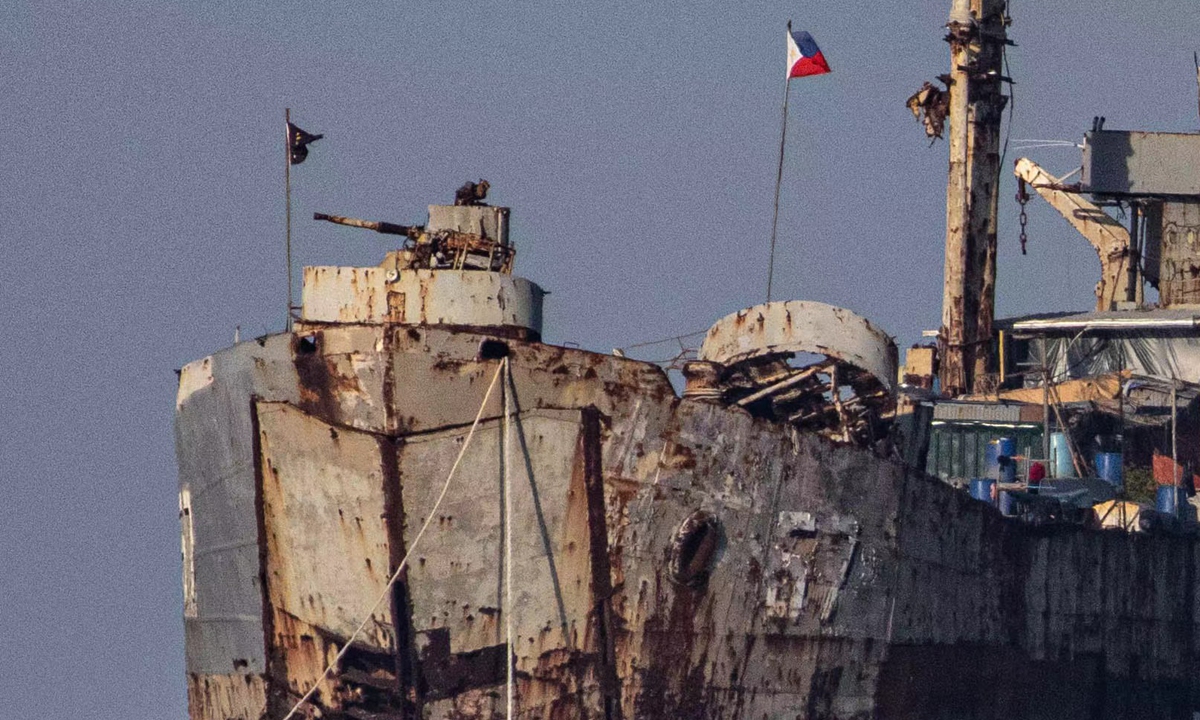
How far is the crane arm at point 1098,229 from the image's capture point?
41.1 m

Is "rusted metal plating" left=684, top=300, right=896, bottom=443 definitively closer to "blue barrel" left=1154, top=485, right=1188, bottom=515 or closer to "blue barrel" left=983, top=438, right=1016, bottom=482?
"blue barrel" left=983, top=438, right=1016, bottom=482

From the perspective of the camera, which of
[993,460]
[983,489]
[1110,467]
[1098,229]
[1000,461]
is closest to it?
[983,489]

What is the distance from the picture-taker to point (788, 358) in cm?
2372

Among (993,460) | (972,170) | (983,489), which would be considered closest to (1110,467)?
(993,460)

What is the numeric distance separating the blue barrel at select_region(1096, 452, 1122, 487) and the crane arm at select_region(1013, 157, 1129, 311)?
27.2 ft

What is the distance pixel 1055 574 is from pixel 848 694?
20.6 feet

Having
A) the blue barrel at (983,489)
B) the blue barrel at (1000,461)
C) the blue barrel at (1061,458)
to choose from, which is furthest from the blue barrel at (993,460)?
the blue barrel at (1061,458)

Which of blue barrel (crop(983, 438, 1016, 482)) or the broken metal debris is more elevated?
the broken metal debris

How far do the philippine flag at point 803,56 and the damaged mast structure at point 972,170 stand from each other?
999 cm

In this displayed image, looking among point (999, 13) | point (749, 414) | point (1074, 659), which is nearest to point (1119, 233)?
point (999, 13)

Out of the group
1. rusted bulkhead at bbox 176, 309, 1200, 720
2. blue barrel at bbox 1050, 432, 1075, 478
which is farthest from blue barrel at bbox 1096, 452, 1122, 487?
rusted bulkhead at bbox 176, 309, 1200, 720

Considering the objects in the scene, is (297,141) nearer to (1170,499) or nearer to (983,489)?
(983,489)

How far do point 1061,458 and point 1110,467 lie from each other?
2.39ft

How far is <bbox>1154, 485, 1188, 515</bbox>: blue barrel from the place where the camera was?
3325 centimetres
